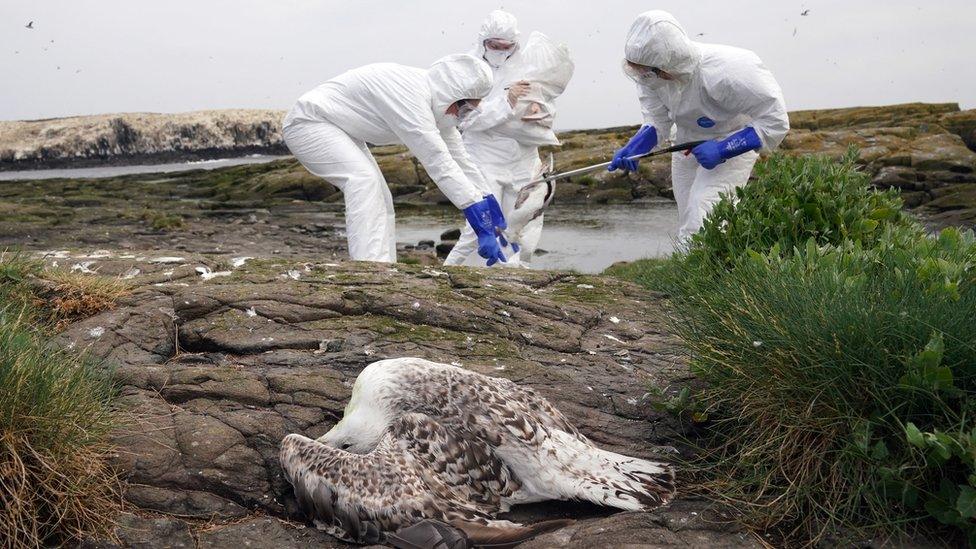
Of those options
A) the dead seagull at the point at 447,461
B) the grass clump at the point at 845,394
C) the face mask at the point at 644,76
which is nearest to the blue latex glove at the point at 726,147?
the face mask at the point at 644,76

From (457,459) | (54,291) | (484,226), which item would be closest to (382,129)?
(484,226)

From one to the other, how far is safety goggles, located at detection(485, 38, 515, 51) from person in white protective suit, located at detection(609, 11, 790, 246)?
342 centimetres

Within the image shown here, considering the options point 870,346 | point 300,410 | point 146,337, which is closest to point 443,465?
point 300,410

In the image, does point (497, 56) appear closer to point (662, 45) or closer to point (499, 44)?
point (499, 44)

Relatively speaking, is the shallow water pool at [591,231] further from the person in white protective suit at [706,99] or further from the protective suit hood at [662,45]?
the protective suit hood at [662,45]

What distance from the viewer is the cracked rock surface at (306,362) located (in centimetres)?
358

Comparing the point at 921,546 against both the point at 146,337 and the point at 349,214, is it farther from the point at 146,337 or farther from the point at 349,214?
the point at 349,214

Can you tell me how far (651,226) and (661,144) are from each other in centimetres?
1087

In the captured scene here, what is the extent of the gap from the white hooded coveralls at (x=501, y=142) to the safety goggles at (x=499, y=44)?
47 millimetres

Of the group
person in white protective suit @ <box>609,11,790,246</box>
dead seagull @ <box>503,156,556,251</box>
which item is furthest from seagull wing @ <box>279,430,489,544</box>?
dead seagull @ <box>503,156,556,251</box>

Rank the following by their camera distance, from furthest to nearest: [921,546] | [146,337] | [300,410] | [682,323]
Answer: [146,337] → [682,323] → [300,410] → [921,546]

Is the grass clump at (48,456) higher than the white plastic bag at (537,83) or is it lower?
lower

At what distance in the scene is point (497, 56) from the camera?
1202 centimetres

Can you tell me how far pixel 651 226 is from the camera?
20781 millimetres
